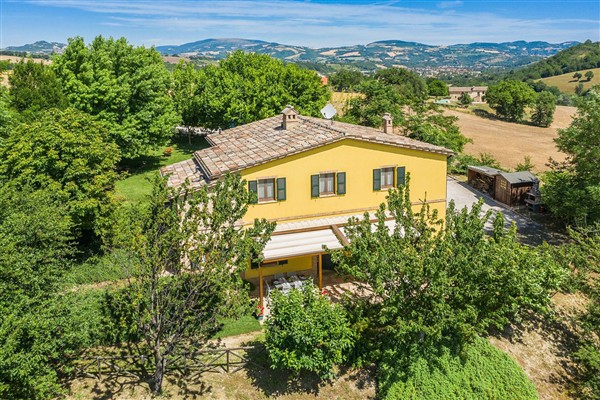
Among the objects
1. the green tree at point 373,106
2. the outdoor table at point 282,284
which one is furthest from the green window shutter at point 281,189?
the green tree at point 373,106

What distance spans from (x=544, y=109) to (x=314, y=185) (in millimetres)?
95427

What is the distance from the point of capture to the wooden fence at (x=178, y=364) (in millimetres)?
18188

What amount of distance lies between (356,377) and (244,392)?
472 cm

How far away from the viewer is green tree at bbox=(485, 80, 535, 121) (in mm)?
105312

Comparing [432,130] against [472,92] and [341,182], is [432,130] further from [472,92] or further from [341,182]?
[472,92]

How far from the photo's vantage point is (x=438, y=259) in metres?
17.0

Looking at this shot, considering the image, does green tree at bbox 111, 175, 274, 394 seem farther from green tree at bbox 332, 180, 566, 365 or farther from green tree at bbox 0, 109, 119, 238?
green tree at bbox 0, 109, 119, 238

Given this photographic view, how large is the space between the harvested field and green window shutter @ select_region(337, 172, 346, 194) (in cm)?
3788

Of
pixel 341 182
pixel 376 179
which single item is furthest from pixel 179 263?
pixel 376 179

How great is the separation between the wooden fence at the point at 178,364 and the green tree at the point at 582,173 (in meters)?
23.6

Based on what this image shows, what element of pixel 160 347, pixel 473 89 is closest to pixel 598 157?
pixel 160 347

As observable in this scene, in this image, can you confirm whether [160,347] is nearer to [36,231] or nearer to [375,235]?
[36,231]

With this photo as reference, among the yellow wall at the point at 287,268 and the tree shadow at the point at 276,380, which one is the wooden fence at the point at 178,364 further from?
the yellow wall at the point at 287,268

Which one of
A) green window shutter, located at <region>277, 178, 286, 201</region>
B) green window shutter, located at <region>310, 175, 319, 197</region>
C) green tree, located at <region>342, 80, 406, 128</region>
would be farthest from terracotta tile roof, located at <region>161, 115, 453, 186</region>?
green tree, located at <region>342, 80, 406, 128</region>
